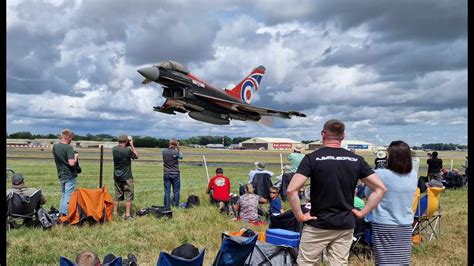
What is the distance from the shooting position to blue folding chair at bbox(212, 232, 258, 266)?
14.4 ft

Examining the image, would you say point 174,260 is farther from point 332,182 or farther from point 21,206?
point 21,206

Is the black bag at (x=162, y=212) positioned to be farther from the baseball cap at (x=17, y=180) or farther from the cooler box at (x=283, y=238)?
the cooler box at (x=283, y=238)

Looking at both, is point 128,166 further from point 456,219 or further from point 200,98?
point 456,219

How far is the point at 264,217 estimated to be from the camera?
8.87 meters

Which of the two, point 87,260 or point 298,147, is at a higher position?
point 298,147

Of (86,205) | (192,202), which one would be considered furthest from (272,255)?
(192,202)

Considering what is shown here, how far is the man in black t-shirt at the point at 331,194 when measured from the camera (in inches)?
150

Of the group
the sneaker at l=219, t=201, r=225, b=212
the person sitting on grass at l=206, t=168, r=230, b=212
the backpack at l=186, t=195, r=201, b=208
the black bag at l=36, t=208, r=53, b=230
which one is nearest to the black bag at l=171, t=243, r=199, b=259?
the black bag at l=36, t=208, r=53, b=230

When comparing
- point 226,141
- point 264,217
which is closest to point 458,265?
point 264,217

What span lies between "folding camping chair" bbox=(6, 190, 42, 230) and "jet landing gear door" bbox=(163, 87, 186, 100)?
109 inches

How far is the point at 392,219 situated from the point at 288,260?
4.33ft

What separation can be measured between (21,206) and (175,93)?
3195 mm

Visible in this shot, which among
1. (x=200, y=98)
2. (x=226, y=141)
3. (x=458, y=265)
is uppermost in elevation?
(x=200, y=98)

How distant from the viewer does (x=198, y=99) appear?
26.6ft
